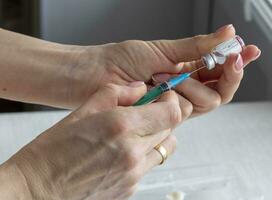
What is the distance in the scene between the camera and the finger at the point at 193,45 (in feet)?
2.72

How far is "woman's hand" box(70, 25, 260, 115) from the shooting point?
2.70 feet

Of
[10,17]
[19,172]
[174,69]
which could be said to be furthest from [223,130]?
[10,17]

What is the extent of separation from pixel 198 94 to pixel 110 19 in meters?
0.74

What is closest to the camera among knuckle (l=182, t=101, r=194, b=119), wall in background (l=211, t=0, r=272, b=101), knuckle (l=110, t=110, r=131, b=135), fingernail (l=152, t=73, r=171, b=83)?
knuckle (l=110, t=110, r=131, b=135)

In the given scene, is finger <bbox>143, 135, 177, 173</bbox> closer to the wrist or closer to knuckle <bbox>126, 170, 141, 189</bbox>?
knuckle <bbox>126, 170, 141, 189</bbox>

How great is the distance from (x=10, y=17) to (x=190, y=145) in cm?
116

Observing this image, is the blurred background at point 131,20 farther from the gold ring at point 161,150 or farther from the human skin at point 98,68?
the gold ring at point 161,150

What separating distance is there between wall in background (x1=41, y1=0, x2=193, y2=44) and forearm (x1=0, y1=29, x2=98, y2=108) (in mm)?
572

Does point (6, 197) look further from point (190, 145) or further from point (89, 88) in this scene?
point (190, 145)

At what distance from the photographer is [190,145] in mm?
993

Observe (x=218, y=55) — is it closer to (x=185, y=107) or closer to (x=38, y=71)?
(x=185, y=107)

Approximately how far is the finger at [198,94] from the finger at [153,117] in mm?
126

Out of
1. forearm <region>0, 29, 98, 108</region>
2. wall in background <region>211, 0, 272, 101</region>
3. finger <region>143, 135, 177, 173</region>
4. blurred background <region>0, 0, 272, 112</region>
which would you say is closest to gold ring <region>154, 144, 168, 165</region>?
finger <region>143, 135, 177, 173</region>

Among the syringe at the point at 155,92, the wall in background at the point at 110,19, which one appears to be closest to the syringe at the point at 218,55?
the syringe at the point at 155,92
